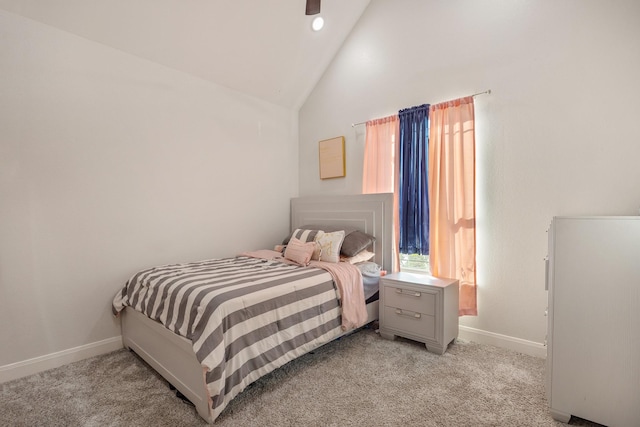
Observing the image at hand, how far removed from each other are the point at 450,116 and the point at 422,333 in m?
1.90

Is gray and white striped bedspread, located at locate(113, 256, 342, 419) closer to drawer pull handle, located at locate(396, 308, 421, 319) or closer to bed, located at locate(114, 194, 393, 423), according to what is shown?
bed, located at locate(114, 194, 393, 423)

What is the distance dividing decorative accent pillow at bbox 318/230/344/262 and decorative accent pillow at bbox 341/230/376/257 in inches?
2.8

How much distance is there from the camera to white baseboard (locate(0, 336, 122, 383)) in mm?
2199

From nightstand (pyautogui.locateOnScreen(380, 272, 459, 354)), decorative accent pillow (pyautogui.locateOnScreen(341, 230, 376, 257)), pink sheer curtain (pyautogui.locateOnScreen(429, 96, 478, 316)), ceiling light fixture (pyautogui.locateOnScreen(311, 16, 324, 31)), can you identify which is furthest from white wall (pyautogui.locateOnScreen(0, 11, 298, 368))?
pink sheer curtain (pyautogui.locateOnScreen(429, 96, 478, 316))

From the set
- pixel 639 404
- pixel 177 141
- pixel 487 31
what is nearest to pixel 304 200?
pixel 177 141

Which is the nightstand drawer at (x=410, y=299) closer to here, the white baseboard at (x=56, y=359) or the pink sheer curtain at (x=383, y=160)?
the pink sheer curtain at (x=383, y=160)

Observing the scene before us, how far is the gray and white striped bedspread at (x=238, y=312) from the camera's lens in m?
1.71

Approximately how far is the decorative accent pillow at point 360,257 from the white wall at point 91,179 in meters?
1.36

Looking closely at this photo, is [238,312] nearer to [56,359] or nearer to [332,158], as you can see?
[56,359]

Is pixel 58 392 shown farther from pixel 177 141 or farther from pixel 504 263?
pixel 504 263

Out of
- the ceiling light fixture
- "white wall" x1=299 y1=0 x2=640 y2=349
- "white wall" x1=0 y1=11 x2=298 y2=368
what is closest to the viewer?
"white wall" x1=299 y1=0 x2=640 y2=349

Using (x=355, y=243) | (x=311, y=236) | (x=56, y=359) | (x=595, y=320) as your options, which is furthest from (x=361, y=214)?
(x=56, y=359)

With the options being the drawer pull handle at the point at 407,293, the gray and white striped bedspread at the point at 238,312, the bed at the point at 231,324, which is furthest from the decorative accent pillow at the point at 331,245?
the drawer pull handle at the point at 407,293

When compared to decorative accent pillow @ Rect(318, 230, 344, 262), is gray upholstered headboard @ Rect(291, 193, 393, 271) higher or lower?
higher
